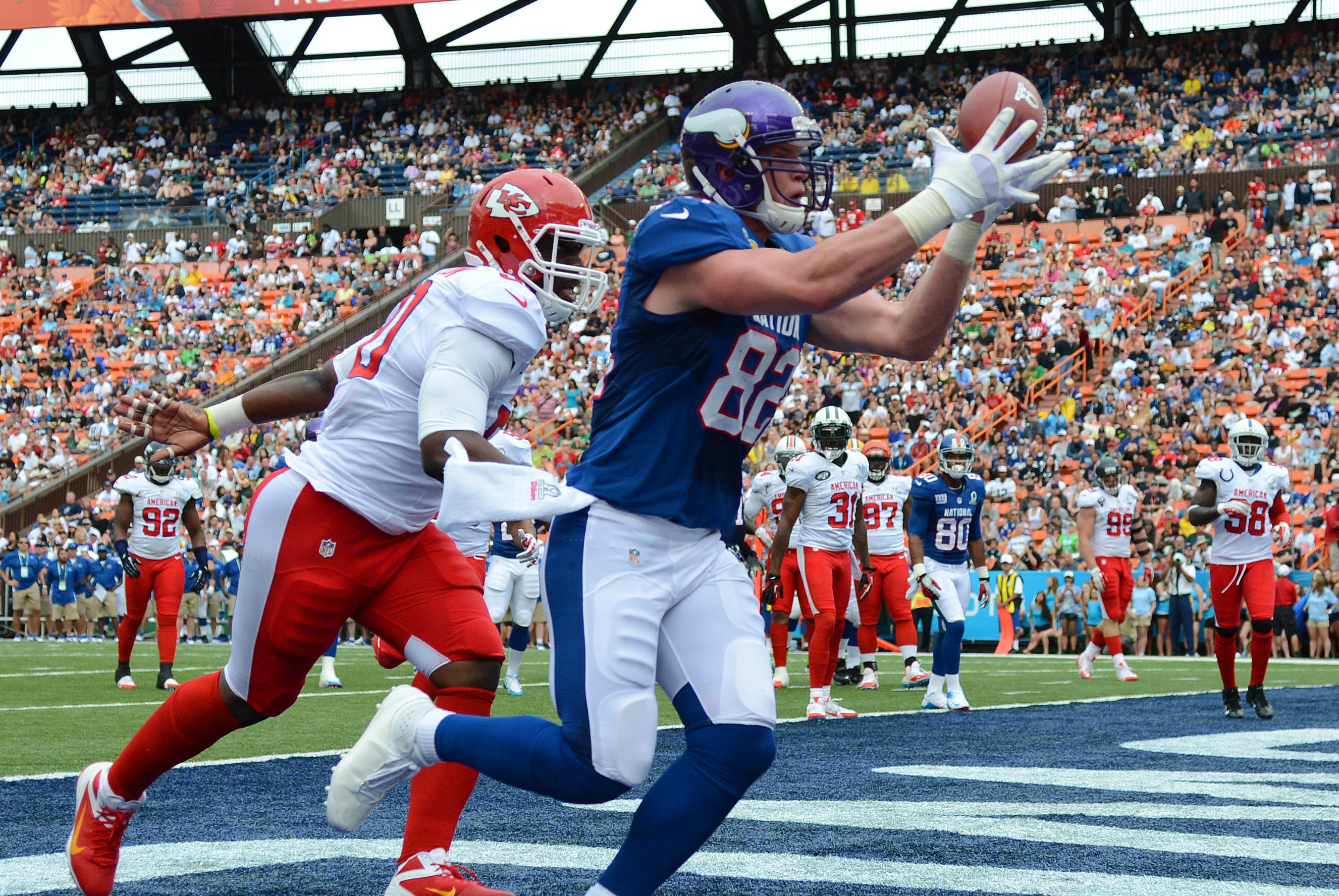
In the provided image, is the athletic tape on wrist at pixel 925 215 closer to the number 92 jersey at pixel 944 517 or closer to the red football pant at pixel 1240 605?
the red football pant at pixel 1240 605

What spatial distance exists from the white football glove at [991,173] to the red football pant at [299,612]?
1748mm

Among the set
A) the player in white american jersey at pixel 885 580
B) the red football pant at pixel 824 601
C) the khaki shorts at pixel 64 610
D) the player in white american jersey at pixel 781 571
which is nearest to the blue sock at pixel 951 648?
the red football pant at pixel 824 601

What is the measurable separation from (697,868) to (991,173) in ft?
6.85

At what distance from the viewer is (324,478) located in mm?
4082

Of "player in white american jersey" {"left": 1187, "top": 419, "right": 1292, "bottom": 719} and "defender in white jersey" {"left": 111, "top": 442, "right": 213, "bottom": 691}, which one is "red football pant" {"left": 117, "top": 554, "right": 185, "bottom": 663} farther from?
"player in white american jersey" {"left": 1187, "top": 419, "right": 1292, "bottom": 719}

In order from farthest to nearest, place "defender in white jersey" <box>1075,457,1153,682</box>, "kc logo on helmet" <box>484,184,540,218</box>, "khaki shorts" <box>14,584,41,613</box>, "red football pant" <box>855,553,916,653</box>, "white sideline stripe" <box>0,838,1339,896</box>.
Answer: "khaki shorts" <box>14,584,41,613</box> < "defender in white jersey" <box>1075,457,1153,682</box> < "red football pant" <box>855,553,916,653</box> < "kc logo on helmet" <box>484,184,540,218</box> < "white sideline stripe" <box>0,838,1339,896</box>

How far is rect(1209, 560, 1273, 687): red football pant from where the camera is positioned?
31.7ft

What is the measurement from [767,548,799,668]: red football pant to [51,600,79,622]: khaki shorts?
13144 mm

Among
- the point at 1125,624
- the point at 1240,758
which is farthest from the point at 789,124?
the point at 1125,624

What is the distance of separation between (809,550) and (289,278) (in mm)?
21600

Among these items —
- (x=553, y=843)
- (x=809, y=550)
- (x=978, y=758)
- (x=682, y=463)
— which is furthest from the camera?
(x=809, y=550)

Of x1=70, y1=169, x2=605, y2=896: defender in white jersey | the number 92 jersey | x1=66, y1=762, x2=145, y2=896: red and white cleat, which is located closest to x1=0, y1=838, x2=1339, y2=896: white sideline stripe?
x1=66, y1=762, x2=145, y2=896: red and white cleat

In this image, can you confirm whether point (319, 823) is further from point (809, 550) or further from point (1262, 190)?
point (1262, 190)

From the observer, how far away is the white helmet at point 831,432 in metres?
11.2
